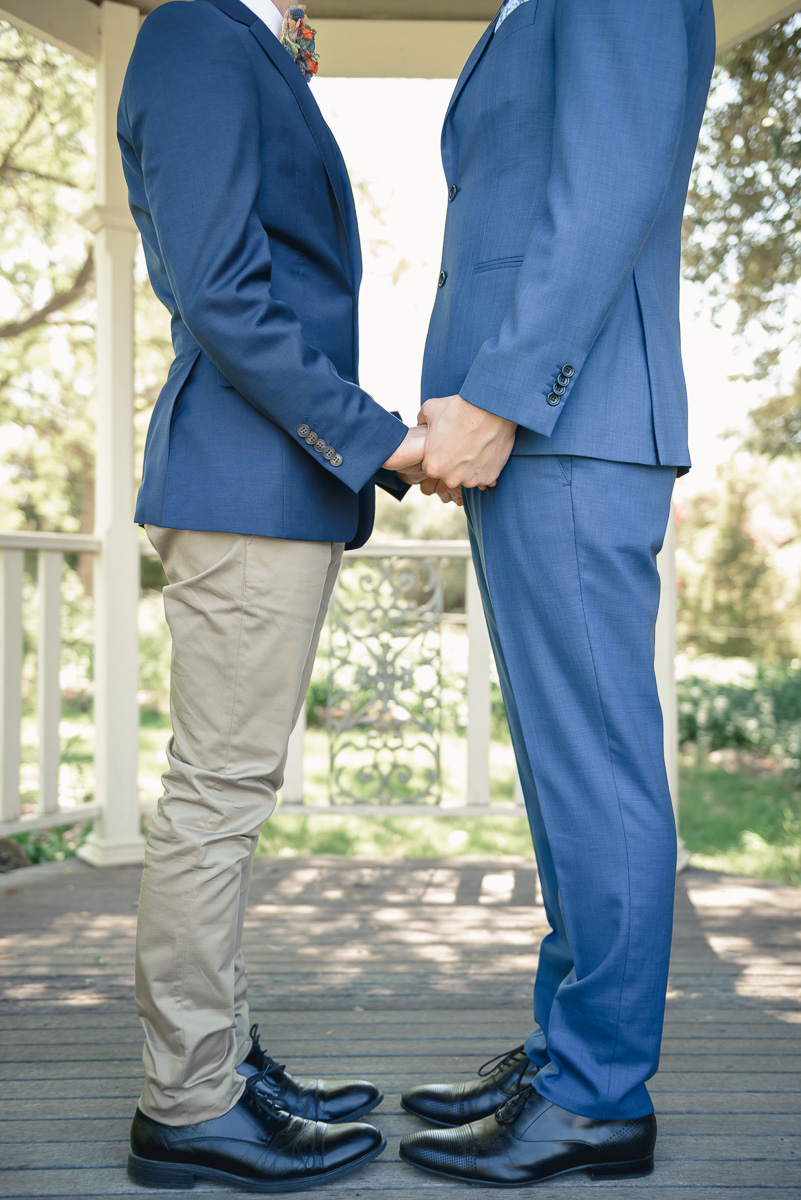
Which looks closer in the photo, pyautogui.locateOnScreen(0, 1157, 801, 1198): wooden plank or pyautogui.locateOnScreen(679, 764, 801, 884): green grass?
pyautogui.locateOnScreen(0, 1157, 801, 1198): wooden plank

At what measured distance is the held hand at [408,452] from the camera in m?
1.29

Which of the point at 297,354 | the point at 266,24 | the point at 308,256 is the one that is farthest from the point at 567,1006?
the point at 266,24

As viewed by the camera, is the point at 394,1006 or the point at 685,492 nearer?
the point at 394,1006

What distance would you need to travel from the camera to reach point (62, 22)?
9.60 feet

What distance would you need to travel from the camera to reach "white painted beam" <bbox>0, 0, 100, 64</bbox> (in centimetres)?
282

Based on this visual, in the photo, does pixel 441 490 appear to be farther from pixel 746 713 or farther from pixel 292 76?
pixel 746 713

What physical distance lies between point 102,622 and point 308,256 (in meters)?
2.03

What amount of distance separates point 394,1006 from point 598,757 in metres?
0.98

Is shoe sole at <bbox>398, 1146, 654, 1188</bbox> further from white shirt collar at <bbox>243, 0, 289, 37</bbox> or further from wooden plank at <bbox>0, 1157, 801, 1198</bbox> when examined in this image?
white shirt collar at <bbox>243, 0, 289, 37</bbox>

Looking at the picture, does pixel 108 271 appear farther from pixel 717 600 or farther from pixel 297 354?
pixel 717 600

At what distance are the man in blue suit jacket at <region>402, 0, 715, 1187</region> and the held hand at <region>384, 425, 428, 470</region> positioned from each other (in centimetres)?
2

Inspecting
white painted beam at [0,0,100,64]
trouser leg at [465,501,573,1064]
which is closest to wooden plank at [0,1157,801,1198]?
trouser leg at [465,501,573,1064]

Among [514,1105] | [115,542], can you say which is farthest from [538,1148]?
[115,542]

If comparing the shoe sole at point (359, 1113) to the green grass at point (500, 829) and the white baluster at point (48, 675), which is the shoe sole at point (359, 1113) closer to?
the white baluster at point (48, 675)
